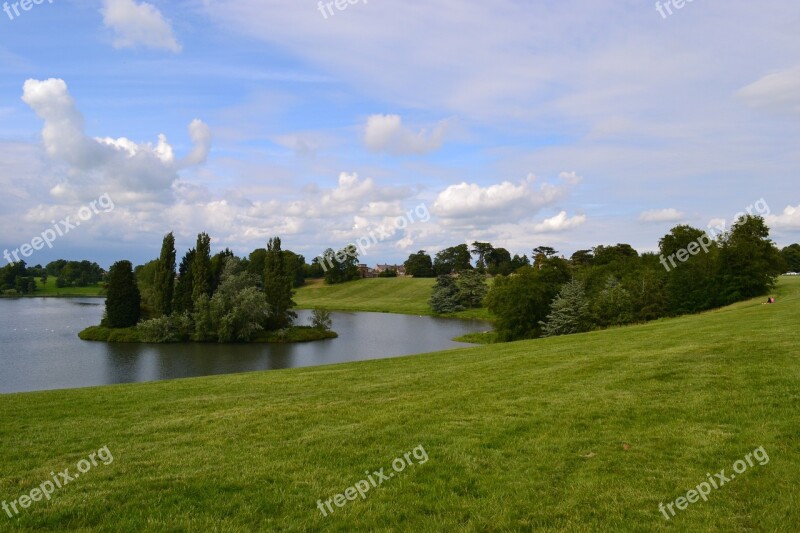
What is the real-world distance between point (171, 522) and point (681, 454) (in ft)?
23.8

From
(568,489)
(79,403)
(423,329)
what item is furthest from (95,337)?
(568,489)

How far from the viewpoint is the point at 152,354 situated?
162 feet

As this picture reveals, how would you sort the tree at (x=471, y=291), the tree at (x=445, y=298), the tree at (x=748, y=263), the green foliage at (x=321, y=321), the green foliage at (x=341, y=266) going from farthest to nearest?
the green foliage at (x=341, y=266) → the tree at (x=471, y=291) → the tree at (x=445, y=298) → the green foliage at (x=321, y=321) → the tree at (x=748, y=263)

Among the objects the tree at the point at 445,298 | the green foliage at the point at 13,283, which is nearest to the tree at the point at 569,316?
the tree at the point at 445,298

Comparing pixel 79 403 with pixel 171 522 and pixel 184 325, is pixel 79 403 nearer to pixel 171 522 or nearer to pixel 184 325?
pixel 171 522

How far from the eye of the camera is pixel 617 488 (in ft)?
22.2

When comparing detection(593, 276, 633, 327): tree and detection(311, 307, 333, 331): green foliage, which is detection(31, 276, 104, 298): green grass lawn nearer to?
detection(311, 307, 333, 331): green foliage

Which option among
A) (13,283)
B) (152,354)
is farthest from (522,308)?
(13,283)

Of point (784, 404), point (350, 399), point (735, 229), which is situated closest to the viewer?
point (784, 404)

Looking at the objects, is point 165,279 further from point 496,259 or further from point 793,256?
point 793,256

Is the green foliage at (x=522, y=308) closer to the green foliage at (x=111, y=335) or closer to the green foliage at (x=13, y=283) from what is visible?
the green foliage at (x=111, y=335)

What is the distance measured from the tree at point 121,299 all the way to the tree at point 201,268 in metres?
8.29

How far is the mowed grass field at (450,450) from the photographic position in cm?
618

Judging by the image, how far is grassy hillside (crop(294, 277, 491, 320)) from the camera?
11054 centimetres
